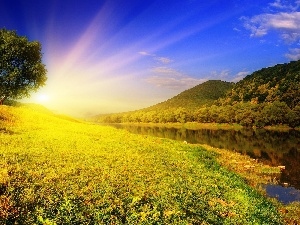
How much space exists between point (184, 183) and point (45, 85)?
2019 inches

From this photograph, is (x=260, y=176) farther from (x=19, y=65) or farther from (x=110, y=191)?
(x=19, y=65)

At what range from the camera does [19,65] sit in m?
64.1

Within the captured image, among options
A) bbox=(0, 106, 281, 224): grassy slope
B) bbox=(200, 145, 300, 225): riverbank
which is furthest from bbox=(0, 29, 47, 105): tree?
bbox=(200, 145, 300, 225): riverbank

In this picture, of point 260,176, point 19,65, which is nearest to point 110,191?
point 260,176

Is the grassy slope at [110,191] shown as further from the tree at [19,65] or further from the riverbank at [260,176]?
the tree at [19,65]

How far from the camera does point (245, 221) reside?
65.6 ft

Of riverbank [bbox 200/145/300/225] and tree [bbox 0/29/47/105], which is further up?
tree [bbox 0/29/47/105]

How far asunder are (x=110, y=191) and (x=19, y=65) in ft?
171

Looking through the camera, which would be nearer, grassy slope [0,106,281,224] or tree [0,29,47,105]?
grassy slope [0,106,281,224]

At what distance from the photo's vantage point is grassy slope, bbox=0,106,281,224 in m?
16.4

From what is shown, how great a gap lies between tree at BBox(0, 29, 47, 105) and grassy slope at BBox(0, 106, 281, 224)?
110 ft

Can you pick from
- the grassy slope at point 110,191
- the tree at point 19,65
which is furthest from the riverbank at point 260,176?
the tree at point 19,65

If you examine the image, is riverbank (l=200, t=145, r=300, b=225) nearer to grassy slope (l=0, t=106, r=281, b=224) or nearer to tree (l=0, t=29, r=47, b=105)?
grassy slope (l=0, t=106, r=281, b=224)


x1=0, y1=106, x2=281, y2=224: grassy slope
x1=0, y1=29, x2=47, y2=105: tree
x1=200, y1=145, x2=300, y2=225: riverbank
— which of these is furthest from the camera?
x1=0, y1=29, x2=47, y2=105: tree
